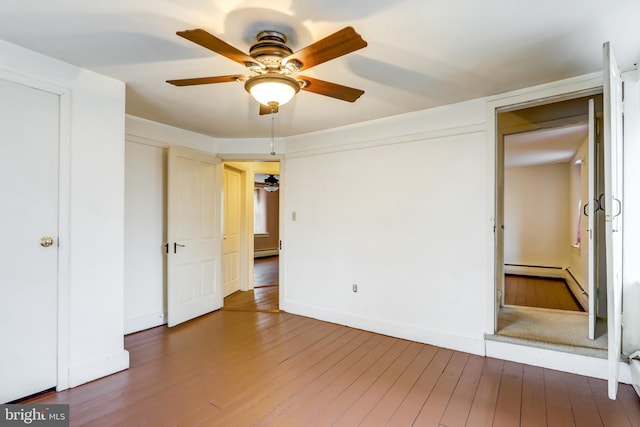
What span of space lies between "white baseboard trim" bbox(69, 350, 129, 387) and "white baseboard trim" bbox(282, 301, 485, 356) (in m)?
2.06

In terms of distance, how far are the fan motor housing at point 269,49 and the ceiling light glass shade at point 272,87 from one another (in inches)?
5.4

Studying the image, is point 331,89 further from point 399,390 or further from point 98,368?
point 98,368

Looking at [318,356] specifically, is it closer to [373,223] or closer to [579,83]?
[373,223]

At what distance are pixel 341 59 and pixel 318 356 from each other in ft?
8.19

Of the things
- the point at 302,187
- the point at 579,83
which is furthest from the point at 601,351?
the point at 302,187

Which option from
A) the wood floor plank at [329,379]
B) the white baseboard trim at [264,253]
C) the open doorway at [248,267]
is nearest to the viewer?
the wood floor plank at [329,379]

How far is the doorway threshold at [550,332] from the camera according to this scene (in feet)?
8.56

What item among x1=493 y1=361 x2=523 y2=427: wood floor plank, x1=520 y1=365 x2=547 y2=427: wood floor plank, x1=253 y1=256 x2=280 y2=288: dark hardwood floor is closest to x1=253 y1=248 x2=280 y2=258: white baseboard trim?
x1=253 y1=256 x2=280 y2=288: dark hardwood floor

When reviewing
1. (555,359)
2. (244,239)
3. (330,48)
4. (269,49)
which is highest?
(269,49)

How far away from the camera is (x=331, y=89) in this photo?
6.62ft

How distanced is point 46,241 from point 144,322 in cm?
173

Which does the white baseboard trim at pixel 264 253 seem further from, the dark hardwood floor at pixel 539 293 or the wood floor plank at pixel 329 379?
the wood floor plank at pixel 329 379

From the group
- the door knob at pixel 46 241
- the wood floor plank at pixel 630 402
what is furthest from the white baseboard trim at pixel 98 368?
the wood floor plank at pixel 630 402

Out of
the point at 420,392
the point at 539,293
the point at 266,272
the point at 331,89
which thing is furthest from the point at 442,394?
the point at 266,272
